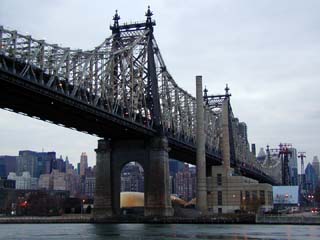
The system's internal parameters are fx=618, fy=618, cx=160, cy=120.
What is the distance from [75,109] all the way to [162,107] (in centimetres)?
3472

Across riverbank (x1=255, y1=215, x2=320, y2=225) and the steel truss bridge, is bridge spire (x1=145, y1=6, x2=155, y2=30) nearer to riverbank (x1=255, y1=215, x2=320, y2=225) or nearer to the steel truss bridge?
the steel truss bridge

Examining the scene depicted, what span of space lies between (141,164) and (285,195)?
3305 inches

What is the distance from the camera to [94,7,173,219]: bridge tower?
9194cm

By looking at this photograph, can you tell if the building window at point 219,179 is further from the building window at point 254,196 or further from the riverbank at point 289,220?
the riverbank at point 289,220

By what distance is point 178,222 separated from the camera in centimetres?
9131

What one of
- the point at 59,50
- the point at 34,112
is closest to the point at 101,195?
the point at 34,112

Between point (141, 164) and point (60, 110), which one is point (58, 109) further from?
point (141, 164)

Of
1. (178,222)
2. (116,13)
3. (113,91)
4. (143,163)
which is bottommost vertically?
(178,222)

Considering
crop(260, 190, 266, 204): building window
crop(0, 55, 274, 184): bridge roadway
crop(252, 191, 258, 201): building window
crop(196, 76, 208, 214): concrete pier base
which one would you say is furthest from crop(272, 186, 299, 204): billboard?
crop(0, 55, 274, 184): bridge roadway

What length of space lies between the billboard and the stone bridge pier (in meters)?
80.6

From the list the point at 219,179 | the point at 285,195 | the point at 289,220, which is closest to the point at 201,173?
the point at 219,179

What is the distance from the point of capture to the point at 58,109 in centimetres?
7038

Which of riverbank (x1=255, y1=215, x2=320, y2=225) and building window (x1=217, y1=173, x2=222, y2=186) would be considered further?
building window (x1=217, y1=173, x2=222, y2=186)

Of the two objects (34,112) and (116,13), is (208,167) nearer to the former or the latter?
(116,13)
